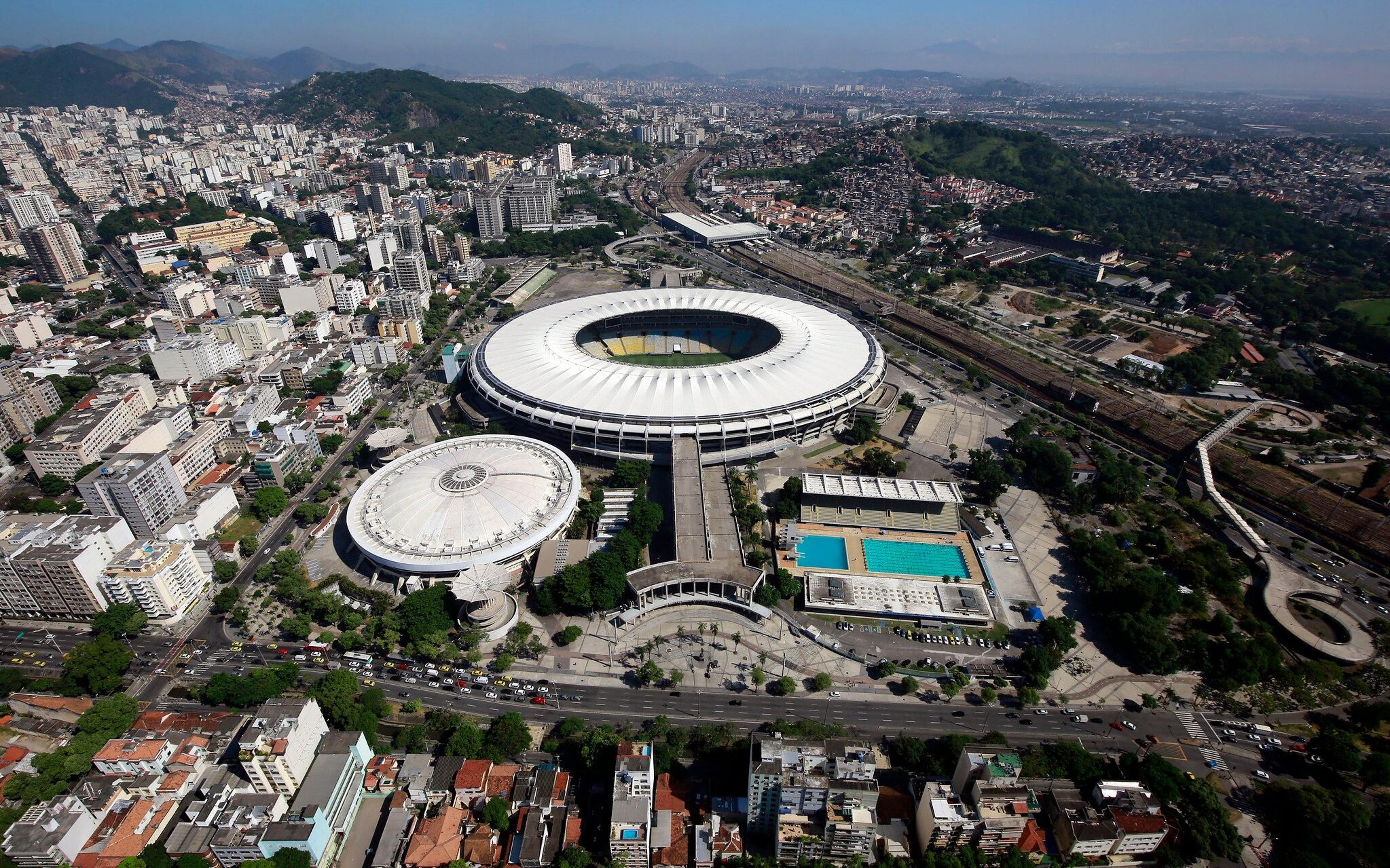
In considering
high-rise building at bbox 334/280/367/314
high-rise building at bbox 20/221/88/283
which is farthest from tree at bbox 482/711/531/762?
high-rise building at bbox 20/221/88/283

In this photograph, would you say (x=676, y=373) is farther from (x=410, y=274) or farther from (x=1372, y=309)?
(x=1372, y=309)

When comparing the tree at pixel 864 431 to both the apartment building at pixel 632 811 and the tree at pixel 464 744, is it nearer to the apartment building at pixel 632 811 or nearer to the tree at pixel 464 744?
the apartment building at pixel 632 811

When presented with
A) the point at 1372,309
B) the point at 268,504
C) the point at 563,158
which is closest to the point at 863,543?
the point at 268,504

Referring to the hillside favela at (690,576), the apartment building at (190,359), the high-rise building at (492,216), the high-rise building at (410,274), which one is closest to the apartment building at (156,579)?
the hillside favela at (690,576)

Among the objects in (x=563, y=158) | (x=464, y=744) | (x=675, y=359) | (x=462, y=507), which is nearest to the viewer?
(x=464, y=744)

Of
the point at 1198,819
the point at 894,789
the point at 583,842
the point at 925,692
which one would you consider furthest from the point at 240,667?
the point at 1198,819

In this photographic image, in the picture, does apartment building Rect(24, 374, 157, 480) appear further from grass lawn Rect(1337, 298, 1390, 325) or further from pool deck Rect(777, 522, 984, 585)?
grass lawn Rect(1337, 298, 1390, 325)
